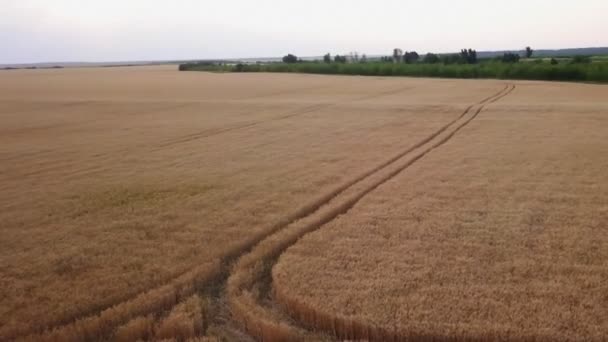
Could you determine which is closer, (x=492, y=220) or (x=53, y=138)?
(x=492, y=220)

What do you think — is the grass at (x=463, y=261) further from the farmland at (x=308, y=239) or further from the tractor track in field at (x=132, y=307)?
the tractor track in field at (x=132, y=307)

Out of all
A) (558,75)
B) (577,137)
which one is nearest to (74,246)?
(577,137)

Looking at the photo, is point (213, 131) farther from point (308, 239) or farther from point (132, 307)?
point (132, 307)

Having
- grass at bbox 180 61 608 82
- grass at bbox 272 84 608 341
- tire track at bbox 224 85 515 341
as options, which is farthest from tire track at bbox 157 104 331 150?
grass at bbox 180 61 608 82

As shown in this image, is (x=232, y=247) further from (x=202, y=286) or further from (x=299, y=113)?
(x=299, y=113)

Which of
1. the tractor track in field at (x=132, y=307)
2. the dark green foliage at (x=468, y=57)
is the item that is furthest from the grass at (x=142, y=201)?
the dark green foliage at (x=468, y=57)

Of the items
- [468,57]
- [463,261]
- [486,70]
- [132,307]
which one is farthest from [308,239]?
[468,57]

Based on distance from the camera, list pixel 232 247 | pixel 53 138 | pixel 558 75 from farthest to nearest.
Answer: pixel 558 75
pixel 53 138
pixel 232 247
